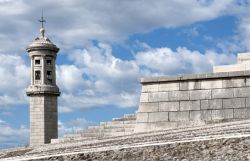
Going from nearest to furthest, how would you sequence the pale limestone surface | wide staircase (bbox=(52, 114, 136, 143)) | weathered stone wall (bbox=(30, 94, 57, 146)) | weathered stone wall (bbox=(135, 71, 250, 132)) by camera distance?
weathered stone wall (bbox=(135, 71, 250, 132))
wide staircase (bbox=(52, 114, 136, 143))
the pale limestone surface
weathered stone wall (bbox=(30, 94, 57, 146))

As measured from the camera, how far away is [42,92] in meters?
42.1

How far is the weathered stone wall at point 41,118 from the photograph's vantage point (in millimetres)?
42188

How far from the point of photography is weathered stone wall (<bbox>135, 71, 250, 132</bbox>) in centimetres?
1811

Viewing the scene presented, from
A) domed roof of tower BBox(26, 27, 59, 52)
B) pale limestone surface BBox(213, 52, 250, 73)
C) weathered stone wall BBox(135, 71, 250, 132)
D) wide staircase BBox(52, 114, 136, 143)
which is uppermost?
domed roof of tower BBox(26, 27, 59, 52)

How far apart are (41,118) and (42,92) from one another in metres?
1.90

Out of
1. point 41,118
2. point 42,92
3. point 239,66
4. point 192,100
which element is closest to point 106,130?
point 192,100

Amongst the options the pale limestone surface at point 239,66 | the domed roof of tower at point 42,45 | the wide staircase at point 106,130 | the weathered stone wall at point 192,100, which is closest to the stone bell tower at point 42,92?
the domed roof of tower at point 42,45

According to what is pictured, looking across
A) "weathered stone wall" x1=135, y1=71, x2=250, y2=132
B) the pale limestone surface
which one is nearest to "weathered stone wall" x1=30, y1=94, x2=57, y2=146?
the pale limestone surface

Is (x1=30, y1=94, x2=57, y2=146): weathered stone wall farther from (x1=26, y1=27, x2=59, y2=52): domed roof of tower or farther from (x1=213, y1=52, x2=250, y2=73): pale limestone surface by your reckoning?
(x1=213, y1=52, x2=250, y2=73): pale limestone surface

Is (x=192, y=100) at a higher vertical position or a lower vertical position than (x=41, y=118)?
higher

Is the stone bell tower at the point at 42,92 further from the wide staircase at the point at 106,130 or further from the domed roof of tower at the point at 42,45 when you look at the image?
the wide staircase at the point at 106,130

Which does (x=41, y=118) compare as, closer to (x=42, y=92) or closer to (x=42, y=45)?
(x=42, y=92)

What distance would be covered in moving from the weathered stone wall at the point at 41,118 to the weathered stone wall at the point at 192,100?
23.5m

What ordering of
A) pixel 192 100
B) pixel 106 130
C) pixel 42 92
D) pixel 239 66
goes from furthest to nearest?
1. pixel 42 92
2. pixel 106 130
3. pixel 239 66
4. pixel 192 100
